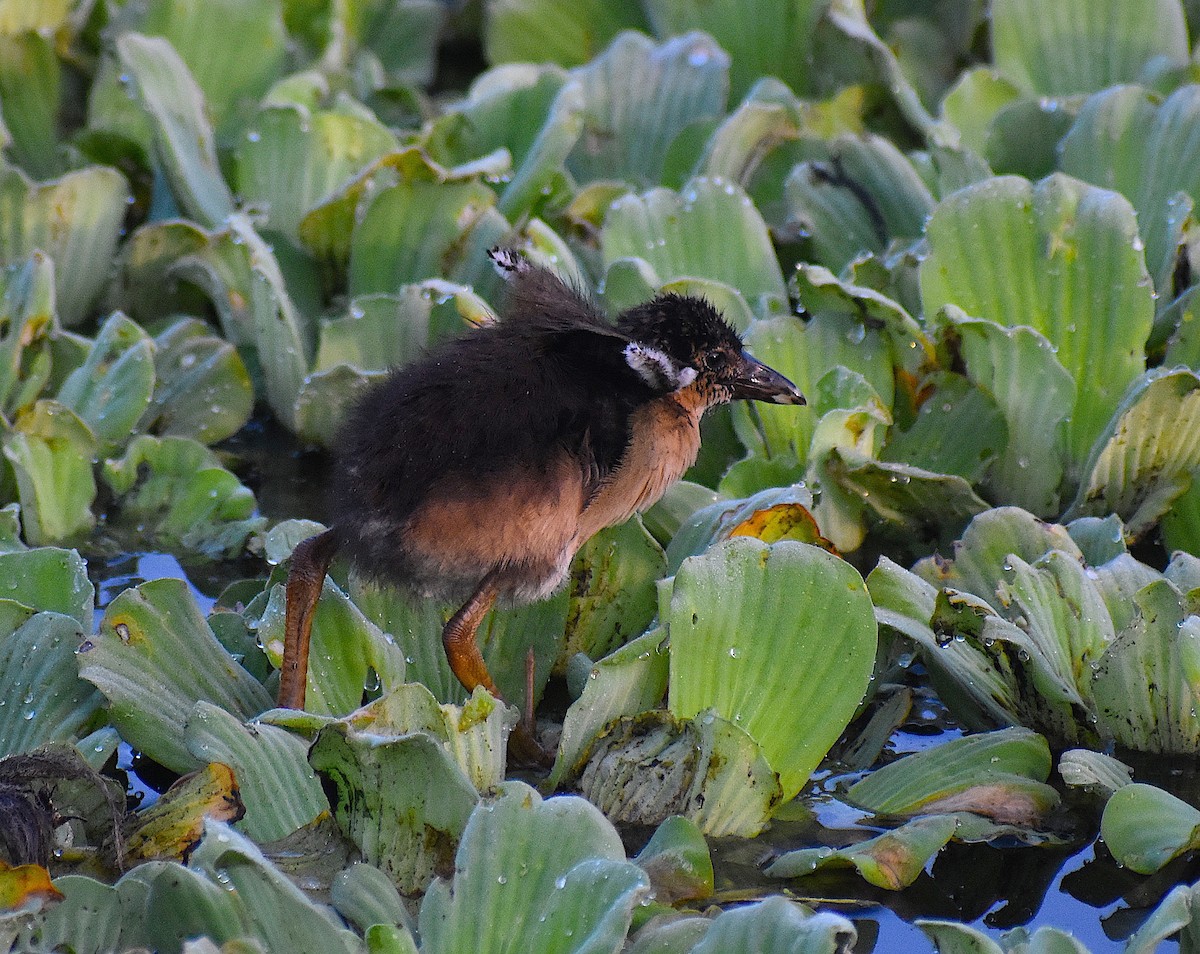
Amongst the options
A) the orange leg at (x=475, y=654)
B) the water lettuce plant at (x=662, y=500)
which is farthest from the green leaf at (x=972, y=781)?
the orange leg at (x=475, y=654)

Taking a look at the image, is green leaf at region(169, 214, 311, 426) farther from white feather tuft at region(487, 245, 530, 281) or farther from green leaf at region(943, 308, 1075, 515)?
green leaf at region(943, 308, 1075, 515)

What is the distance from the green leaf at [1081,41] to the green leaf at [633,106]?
34.4 inches

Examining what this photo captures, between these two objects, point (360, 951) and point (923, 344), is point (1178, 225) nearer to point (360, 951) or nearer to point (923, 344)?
point (923, 344)

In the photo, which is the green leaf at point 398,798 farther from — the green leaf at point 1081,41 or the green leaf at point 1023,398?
the green leaf at point 1081,41

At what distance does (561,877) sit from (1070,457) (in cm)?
179

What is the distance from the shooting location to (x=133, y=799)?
2.64 meters

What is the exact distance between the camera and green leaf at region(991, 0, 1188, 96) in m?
4.66

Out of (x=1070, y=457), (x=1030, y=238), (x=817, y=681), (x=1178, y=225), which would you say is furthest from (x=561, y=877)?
(x=1178, y=225)

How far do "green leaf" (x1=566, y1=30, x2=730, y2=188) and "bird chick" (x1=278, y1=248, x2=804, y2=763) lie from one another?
72.5 inches

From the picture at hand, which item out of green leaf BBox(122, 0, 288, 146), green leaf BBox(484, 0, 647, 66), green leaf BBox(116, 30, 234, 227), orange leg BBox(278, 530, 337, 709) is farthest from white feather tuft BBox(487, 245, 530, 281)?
green leaf BBox(484, 0, 647, 66)

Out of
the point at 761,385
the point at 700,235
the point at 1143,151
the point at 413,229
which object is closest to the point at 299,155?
the point at 413,229

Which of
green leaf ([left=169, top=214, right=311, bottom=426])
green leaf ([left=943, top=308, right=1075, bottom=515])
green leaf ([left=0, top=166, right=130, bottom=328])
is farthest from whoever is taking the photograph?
green leaf ([left=0, top=166, right=130, bottom=328])

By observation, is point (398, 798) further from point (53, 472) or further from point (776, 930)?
point (53, 472)

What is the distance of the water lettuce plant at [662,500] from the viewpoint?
2318mm
